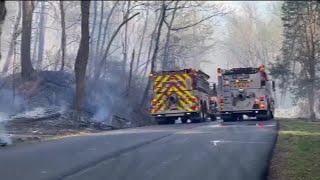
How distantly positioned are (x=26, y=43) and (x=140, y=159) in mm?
23237

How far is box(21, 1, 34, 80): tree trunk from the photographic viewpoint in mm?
34344

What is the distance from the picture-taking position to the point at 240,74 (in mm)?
35156

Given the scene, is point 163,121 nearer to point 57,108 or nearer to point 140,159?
point 57,108

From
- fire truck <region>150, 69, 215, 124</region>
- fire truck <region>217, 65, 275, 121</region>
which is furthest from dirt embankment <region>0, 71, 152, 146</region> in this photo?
fire truck <region>217, 65, 275, 121</region>

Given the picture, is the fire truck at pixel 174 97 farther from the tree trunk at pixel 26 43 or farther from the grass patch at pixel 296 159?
the grass patch at pixel 296 159

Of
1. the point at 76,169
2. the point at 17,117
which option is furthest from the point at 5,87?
the point at 76,169

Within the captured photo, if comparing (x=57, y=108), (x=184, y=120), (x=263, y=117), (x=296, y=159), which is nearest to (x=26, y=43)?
(x=57, y=108)

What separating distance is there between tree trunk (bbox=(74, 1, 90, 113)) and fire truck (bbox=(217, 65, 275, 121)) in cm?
974

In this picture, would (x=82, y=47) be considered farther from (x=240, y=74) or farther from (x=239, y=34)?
(x=239, y=34)

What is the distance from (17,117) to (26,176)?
18670 millimetres

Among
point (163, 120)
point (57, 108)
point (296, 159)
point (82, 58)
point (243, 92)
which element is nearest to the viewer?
point (296, 159)

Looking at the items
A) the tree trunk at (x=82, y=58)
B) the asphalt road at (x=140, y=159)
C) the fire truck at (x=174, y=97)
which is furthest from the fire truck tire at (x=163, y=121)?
the asphalt road at (x=140, y=159)

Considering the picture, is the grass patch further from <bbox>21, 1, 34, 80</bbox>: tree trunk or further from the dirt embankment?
<bbox>21, 1, 34, 80</bbox>: tree trunk

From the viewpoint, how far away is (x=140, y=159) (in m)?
13.2
